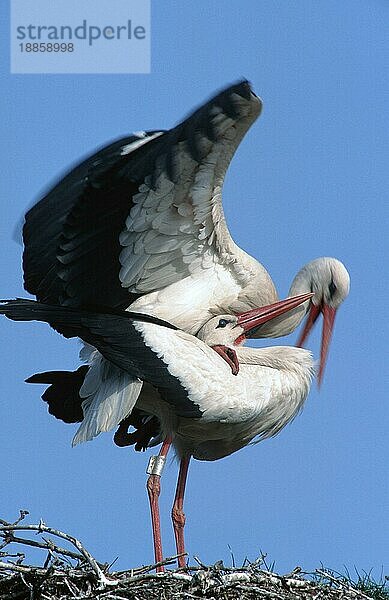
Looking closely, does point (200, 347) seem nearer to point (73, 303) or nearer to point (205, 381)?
point (205, 381)

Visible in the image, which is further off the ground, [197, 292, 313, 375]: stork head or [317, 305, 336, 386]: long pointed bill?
[317, 305, 336, 386]: long pointed bill

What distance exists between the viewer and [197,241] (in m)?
5.79

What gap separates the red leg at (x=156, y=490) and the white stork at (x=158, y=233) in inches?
20.5

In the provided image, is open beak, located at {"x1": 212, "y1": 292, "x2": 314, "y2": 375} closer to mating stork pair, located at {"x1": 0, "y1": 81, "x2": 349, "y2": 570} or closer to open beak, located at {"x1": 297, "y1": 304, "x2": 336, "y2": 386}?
mating stork pair, located at {"x1": 0, "y1": 81, "x2": 349, "y2": 570}

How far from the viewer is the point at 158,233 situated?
567 cm

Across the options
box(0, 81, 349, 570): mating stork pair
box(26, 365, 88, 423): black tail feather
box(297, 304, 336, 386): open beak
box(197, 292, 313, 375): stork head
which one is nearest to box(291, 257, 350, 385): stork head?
box(297, 304, 336, 386): open beak

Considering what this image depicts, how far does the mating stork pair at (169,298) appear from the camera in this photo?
544 centimetres

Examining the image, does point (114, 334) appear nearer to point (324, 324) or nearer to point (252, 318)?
point (252, 318)

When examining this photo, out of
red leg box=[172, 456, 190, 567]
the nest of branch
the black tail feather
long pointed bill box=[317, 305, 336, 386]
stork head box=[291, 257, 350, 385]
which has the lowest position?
the nest of branch

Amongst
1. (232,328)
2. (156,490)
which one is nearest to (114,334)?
(232,328)

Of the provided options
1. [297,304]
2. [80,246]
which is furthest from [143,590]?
[297,304]

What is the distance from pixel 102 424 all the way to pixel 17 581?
46.3 inches

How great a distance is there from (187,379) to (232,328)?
0.42 metres

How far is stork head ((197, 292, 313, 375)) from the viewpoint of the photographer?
19.0 feet
